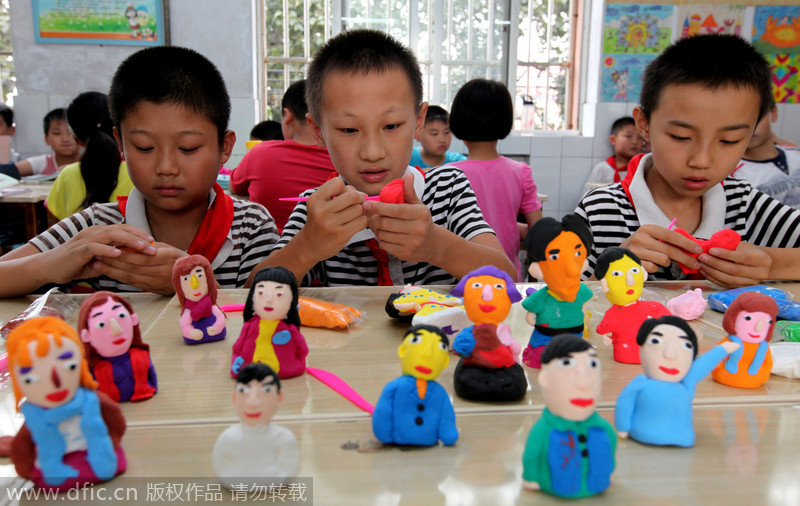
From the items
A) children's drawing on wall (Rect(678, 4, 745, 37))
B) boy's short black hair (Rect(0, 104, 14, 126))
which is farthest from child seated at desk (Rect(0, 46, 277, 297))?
children's drawing on wall (Rect(678, 4, 745, 37))

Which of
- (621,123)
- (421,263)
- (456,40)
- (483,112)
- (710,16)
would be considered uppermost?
(710,16)

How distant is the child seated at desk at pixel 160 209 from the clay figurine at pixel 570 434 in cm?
75

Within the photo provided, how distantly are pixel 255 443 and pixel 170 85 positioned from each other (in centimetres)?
90

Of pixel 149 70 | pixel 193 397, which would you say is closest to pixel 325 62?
pixel 149 70

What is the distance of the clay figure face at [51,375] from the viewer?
0.44 m

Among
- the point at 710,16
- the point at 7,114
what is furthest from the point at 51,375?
the point at 710,16

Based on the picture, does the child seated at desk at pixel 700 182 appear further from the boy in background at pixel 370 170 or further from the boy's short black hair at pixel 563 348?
the boy's short black hair at pixel 563 348

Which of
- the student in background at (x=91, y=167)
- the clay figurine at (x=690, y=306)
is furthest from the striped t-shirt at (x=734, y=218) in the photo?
the student in background at (x=91, y=167)

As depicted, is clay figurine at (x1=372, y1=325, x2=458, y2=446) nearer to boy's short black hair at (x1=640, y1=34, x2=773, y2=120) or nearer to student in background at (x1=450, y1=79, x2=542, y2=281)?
boy's short black hair at (x1=640, y1=34, x2=773, y2=120)

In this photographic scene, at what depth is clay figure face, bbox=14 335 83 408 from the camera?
0.44 meters

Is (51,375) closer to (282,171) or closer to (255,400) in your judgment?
(255,400)

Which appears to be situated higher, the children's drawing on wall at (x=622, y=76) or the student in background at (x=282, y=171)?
the children's drawing on wall at (x=622, y=76)

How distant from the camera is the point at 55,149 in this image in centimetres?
360

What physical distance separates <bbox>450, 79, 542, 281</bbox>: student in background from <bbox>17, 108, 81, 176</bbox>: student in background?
2.43 meters
